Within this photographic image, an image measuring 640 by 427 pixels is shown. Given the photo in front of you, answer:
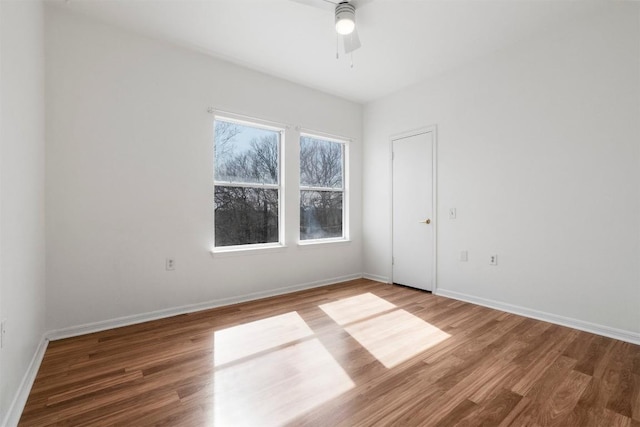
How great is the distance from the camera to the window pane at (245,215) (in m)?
3.58

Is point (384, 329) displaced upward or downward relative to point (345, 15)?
downward

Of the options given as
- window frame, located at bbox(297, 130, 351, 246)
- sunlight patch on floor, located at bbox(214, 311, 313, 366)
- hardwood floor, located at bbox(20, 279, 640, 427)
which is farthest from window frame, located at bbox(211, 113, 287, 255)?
sunlight patch on floor, located at bbox(214, 311, 313, 366)

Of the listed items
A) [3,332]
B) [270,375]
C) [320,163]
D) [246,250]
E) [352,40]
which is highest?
[352,40]

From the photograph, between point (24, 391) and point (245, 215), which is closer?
point (24, 391)

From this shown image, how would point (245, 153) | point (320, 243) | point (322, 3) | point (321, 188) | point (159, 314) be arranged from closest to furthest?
point (322, 3)
point (159, 314)
point (245, 153)
point (320, 243)
point (321, 188)

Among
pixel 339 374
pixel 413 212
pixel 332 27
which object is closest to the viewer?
pixel 339 374

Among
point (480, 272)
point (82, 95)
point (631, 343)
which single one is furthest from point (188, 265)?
point (631, 343)

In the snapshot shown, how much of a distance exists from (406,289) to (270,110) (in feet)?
9.94

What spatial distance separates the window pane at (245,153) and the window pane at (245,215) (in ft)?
0.51

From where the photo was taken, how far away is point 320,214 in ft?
15.0

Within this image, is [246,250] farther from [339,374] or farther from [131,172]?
[339,374]

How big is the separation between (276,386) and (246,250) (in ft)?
6.52

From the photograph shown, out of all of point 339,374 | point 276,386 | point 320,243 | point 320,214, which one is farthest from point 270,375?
point 320,214

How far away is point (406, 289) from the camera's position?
4191 millimetres
